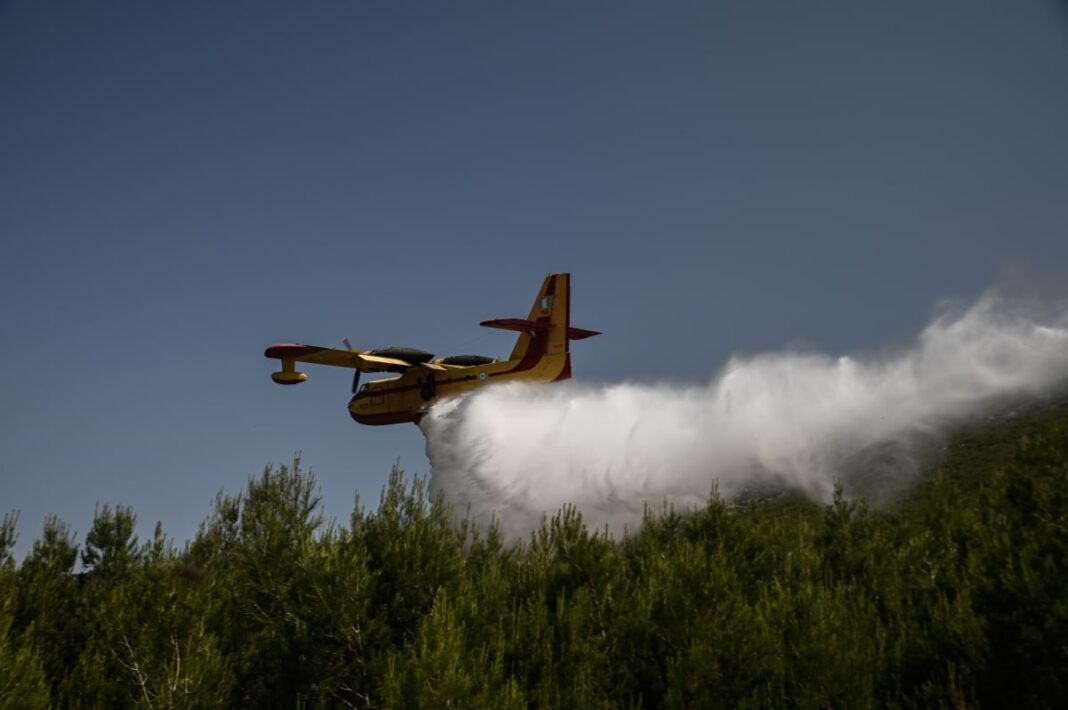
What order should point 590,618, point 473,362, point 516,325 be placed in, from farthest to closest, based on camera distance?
point 473,362 → point 516,325 → point 590,618

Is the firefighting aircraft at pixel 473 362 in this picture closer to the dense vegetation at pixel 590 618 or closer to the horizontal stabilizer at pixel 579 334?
the horizontal stabilizer at pixel 579 334

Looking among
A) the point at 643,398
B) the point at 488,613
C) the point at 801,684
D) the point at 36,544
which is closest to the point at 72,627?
the point at 36,544

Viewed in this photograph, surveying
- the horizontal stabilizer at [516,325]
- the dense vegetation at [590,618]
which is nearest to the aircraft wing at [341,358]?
the horizontal stabilizer at [516,325]

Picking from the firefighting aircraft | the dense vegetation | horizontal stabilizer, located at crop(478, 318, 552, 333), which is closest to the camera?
the dense vegetation

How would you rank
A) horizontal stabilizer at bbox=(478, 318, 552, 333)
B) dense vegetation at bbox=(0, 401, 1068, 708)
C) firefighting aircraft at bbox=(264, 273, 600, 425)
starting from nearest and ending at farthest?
dense vegetation at bbox=(0, 401, 1068, 708) < horizontal stabilizer at bbox=(478, 318, 552, 333) < firefighting aircraft at bbox=(264, 273, 600, 425)

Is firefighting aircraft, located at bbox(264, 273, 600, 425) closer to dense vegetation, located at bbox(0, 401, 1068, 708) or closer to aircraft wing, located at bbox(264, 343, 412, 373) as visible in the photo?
aircraft wing, located at bbox(264, 343, 412, 373)

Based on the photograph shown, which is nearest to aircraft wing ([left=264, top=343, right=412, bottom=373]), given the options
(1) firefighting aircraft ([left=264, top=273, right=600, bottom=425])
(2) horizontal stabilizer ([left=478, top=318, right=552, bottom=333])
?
(1) firefighting aircraft ([left=264, top=273, right=600, bottom=425])

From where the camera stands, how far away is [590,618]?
19.3 meters

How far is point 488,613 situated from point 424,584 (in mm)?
1871

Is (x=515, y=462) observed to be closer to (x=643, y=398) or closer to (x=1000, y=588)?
(x=643, y=398)

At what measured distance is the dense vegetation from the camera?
1570 centimetres

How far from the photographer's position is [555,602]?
21484 mm

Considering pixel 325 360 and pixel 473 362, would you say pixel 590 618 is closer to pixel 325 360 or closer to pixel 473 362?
pixel 473 362

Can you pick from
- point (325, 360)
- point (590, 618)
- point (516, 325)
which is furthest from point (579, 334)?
point (590, 618)
